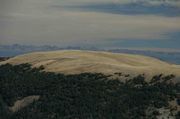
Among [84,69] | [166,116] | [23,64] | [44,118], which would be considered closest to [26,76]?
[84,69]

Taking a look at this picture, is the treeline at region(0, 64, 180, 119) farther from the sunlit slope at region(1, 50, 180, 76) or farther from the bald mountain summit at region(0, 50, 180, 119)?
the sunlit slope at region(1, 50, 180, 76)

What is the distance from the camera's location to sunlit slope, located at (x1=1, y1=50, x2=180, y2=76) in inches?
5423

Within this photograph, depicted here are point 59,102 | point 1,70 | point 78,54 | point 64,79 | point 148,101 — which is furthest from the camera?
point 78,54

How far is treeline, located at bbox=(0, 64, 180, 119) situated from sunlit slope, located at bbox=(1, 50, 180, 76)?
6226mm

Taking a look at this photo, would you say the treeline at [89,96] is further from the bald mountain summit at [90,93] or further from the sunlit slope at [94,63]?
the sunlit slope at [94,63]

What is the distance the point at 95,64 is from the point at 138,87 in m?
A: 34.9

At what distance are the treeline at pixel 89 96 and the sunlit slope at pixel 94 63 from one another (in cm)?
623

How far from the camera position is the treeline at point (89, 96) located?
108 meters

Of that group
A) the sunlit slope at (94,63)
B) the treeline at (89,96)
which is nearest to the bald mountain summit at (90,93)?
the treeline at (89,96)

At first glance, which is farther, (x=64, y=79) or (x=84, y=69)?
(x=84, y=69)

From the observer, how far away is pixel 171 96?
111562 mm

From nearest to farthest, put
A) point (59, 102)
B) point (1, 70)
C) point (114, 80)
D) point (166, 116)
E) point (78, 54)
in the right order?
point (166, 116)
point (59, 102)
point (114, 80)
point (1, 70)
point (78, 54)

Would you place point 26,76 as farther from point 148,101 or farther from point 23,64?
point 148,101

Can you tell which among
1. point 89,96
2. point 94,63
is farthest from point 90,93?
point 94,63
